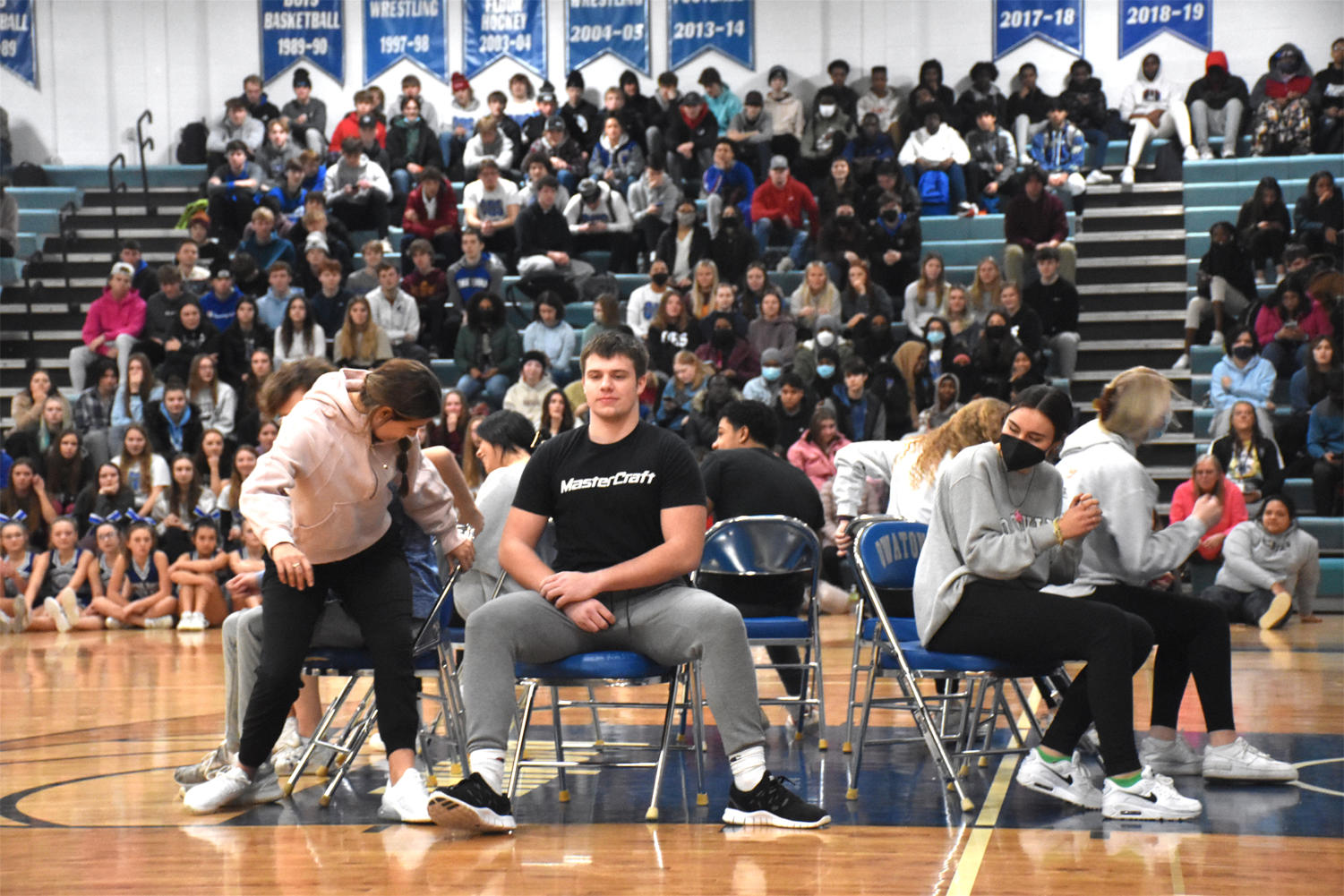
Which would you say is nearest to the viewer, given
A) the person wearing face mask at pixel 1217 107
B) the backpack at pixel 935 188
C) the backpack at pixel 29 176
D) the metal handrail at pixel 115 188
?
the backpack at pixel 935 188

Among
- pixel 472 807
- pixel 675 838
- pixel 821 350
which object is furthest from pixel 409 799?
pixel 821 350

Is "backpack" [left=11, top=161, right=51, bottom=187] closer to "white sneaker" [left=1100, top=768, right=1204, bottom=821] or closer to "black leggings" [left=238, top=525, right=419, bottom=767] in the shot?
"black leggings" [left=238, top=525, right=419, bottom=767]

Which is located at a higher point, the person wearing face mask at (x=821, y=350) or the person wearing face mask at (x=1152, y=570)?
the person wearing face mask at (x=821, y=350)

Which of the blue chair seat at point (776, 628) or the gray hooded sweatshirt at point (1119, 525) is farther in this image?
the blue chair seat at point (776, 628)

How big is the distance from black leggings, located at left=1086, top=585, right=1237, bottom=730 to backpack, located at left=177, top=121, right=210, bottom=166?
14754 millimetres

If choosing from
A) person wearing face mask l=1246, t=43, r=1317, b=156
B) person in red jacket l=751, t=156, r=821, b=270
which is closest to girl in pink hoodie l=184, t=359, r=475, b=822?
person in red jacket l=751, t=156, r=821, b=270

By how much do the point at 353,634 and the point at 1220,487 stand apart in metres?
7.46

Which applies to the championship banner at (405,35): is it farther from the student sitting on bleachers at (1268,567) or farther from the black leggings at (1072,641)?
the black leggings at (1072,641)

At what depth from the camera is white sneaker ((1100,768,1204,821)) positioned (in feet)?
14.2

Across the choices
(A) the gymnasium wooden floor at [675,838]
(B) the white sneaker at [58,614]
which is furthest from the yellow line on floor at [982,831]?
(B) the white sneaker at [58,614]

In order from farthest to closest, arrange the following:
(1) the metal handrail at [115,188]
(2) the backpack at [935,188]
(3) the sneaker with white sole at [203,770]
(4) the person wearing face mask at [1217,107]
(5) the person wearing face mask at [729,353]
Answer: (1) the metal handrail at [115,188], (4) the person wearing face mask at [1217,107], (2) the backpack at [935,188], (5) the person wearing face mask at [729,353], (3) the sneaker with white sole at [203,770]

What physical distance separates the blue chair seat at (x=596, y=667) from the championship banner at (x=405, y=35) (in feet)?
48.8

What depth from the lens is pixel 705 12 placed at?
17.7 meters

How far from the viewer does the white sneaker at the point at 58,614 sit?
10641 mm
